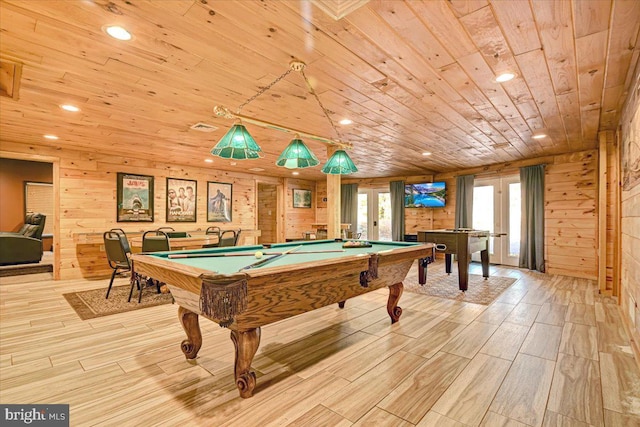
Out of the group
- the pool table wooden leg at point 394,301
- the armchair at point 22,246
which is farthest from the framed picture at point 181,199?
the pool table wooden leg at point 394,301

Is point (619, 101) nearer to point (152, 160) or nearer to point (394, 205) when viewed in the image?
point (394, 205)

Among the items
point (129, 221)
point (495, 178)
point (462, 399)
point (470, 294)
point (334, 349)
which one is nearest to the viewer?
point (462, 399)

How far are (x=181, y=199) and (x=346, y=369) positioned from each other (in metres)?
5.83

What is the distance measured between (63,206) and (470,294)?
22.3 feet

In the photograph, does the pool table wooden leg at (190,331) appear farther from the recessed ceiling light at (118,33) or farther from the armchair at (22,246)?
the armchair at (22,246)

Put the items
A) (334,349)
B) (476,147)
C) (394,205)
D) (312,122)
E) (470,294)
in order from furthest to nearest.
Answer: (394,205)
(476,147)
(470,294)
(312,122)
(334,349)

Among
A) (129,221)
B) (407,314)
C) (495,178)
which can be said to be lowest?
(407,314)

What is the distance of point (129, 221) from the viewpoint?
6.02 m

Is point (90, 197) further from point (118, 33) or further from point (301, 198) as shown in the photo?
point (301, 198)

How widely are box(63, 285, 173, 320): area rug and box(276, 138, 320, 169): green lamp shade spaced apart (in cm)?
265

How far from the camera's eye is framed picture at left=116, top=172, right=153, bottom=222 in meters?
5.92

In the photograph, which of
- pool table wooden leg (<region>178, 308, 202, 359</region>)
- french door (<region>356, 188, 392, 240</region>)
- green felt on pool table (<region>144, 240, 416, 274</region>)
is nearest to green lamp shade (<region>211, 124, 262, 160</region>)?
green felt on pool table (<region>144, 240, 416, 274</region>)

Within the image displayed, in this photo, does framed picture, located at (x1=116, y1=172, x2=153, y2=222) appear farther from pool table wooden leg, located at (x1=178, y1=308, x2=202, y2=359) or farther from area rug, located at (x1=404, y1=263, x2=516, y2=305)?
area rug, located at (x1=404, y1=263, x2=516, y2=305)

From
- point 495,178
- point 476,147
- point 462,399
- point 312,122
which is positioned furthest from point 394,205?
point 462,399
